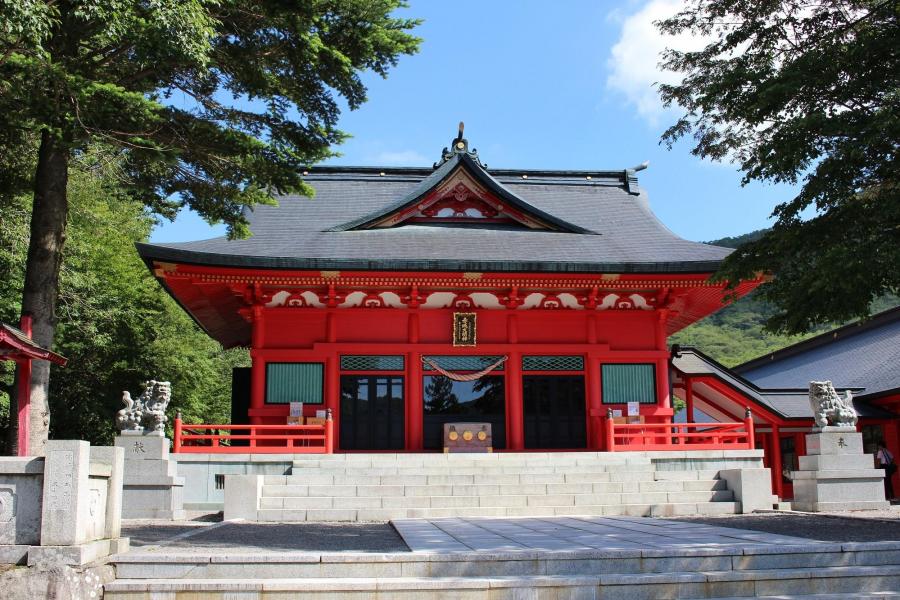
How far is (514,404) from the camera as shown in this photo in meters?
18.2

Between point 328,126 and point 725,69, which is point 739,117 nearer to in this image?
point 725,69

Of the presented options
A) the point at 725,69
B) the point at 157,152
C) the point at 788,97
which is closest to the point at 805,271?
the point at 788,97

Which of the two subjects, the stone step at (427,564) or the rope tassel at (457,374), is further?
the rope tassel at (457,374)

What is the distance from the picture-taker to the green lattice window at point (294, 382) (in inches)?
693

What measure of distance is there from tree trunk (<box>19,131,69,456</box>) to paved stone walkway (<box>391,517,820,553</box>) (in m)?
5.74

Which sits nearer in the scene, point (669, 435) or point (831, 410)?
point (831, 410)

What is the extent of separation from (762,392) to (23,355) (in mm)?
18035

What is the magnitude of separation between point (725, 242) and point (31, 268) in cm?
6132

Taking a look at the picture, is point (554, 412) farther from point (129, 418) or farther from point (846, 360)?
point (846, 360)

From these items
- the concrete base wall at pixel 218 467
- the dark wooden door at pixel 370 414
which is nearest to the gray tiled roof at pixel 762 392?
the dark wooden door at pixel 370 414

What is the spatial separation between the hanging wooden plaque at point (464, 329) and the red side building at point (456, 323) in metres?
0.03

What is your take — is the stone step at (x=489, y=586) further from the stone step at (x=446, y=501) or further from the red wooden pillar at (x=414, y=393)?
the red wooden pillar at (x=414, y=393)

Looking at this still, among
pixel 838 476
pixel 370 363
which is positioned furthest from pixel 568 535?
pixel 370 363

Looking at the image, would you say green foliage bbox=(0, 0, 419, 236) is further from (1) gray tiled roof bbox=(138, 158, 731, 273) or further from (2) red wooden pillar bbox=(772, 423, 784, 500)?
(2) red wooden pillar bbox=(772, 423, 784, 500)
